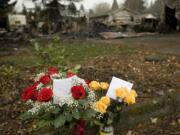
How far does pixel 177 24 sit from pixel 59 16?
55.0 ft

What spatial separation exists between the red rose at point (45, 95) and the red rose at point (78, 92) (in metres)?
0.25

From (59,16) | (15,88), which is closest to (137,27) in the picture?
(59,16)

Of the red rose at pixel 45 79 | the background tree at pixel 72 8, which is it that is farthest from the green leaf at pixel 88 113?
the background tree at pixel 72 8

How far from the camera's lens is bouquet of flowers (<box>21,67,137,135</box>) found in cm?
363

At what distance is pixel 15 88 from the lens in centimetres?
739

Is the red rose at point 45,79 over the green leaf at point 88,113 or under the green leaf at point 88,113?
over

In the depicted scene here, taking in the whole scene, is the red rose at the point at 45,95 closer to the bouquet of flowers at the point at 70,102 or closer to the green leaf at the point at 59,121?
the bouquet of flowers at the point at 70,102

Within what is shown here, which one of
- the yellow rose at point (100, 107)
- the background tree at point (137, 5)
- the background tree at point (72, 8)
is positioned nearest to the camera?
the yellow rose at point (100, 107)

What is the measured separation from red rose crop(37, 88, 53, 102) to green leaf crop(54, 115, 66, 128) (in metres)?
0.24

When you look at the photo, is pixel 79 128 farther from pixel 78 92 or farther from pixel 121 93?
pixel 121 93

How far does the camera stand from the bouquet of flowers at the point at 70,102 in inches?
143

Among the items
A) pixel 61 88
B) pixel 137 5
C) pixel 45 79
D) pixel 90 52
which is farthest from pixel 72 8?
pixel 137 5

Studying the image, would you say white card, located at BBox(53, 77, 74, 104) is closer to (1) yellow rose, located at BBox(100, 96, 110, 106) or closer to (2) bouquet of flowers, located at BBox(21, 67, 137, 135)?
(2) bouquet of flowers, located at BBox(21, 67, 137, 135)

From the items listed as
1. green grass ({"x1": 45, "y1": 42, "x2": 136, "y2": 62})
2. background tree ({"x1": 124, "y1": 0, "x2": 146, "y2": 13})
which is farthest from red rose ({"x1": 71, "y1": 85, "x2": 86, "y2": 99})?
background tree ({"x1": 124, "y1": 0, "x2": 146, "y2": 13})
